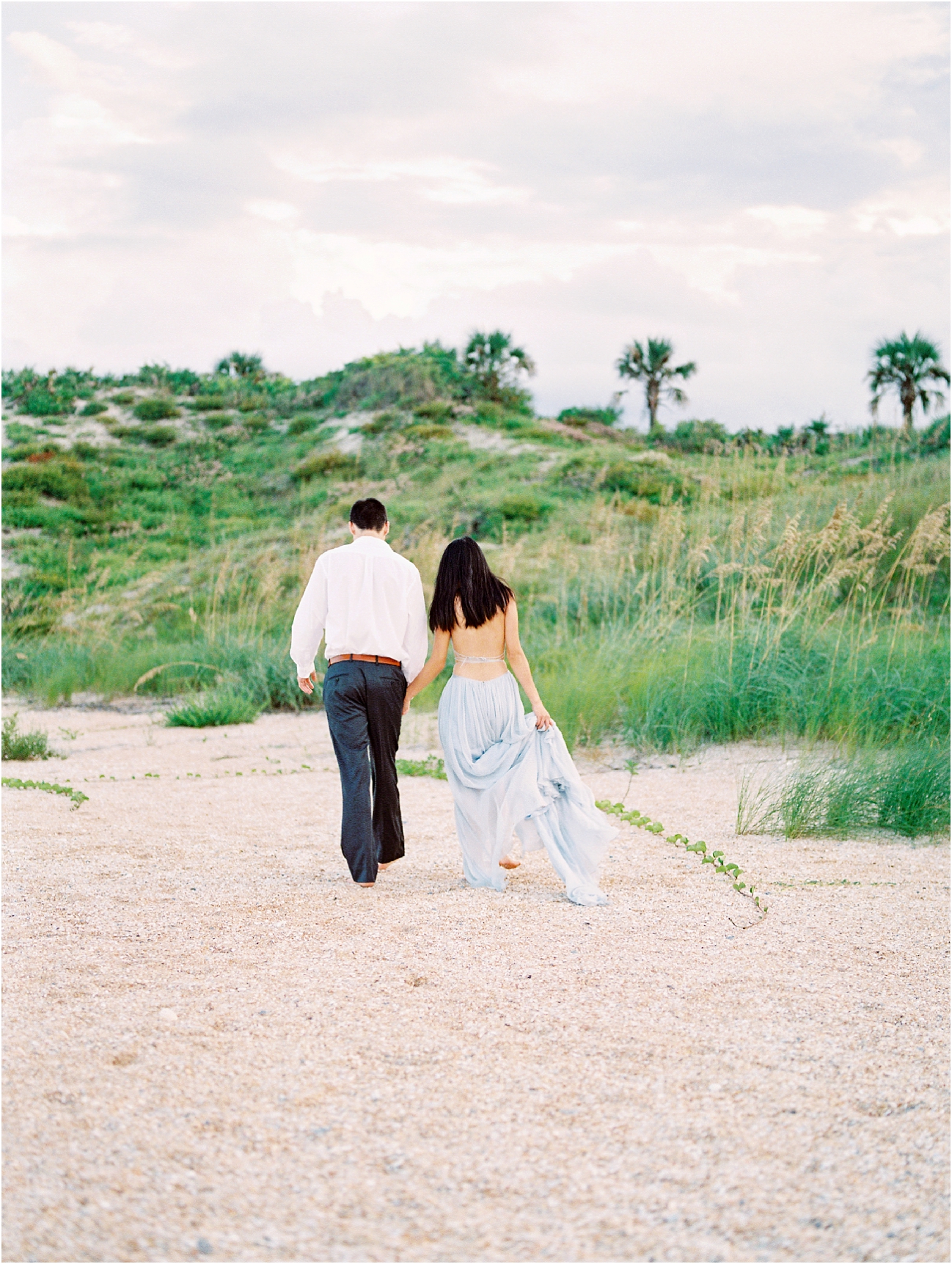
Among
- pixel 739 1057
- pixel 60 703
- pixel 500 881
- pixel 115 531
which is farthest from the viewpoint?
pixel 115 531

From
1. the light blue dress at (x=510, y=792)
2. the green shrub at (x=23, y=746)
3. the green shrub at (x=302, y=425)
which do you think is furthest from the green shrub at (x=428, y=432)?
the light blue dress at (x=510, y=792)

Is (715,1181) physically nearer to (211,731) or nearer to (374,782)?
(374,782)

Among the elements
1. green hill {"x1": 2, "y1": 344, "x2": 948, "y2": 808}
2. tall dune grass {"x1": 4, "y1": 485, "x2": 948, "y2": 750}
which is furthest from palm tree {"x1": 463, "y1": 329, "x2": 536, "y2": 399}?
tall dune grass {"x1": 4, "y1": 485, "x2": 948, "y2": 750}

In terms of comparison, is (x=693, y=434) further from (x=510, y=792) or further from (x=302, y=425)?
(x=510, y=792)

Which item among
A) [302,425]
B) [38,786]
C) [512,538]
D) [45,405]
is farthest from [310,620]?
[45,405]

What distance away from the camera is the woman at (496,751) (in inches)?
179

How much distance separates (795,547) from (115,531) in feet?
67.5

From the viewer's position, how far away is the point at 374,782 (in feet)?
15.9

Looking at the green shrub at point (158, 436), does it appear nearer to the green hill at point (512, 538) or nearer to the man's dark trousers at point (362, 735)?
the green hill at point (512, 538)

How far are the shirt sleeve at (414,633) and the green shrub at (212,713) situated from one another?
5.33 meters

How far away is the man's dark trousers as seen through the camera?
4664 millimetres

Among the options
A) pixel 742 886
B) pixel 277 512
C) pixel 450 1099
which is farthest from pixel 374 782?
pixel 277 512

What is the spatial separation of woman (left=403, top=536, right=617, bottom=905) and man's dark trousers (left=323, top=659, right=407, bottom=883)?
0.15m

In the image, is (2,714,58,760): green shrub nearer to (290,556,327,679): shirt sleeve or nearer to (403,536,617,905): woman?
(290,556,327,679): shirt sleeve
